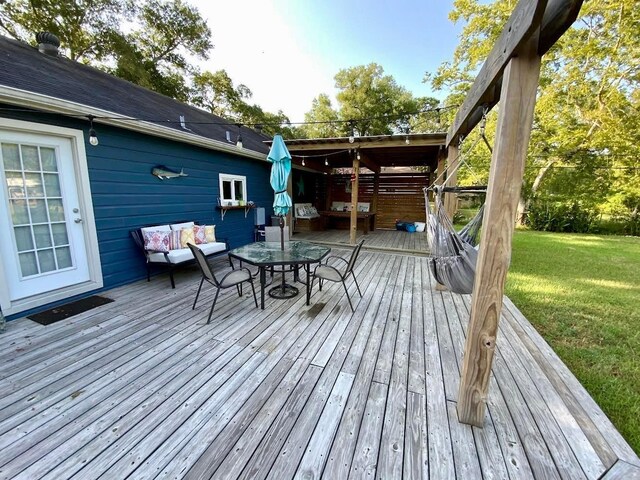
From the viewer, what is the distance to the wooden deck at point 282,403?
1.29 m

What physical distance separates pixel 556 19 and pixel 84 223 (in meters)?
4.53

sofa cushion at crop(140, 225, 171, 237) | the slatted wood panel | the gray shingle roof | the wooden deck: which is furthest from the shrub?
sofa cushion at crop(140, 225, 171, 237)

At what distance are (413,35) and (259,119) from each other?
9412 millimetres

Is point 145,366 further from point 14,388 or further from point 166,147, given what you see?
point 166,147

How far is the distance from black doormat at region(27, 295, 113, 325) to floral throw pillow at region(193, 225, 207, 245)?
4.73 feet

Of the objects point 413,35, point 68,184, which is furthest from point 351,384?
point 413,35

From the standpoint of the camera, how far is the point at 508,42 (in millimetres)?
1267

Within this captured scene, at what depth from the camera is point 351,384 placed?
1.84 m

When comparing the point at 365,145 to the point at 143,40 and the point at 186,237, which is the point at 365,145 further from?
the point at 143,40

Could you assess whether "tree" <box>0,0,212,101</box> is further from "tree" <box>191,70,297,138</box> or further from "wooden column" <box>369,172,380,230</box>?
"wooden column" <box>369,172,380,230</box>

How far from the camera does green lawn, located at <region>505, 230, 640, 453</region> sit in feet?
6.24

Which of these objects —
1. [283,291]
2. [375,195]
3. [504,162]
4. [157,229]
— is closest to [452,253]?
[504,162]

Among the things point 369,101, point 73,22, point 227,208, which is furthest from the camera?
point 369,101

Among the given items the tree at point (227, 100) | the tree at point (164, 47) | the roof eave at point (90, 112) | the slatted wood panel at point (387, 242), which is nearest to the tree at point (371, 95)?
the tree at point (227, 100)
